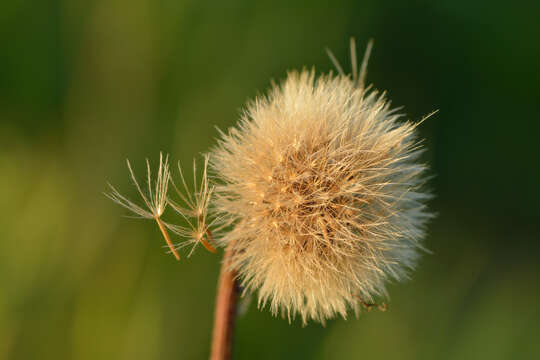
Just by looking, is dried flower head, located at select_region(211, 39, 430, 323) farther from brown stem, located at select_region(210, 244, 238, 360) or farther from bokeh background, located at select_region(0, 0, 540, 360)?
bokeh background, located at select_region(0, 0, 540, 360)

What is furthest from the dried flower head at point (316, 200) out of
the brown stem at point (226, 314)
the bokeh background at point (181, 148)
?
the bokeh background at point (181, 148)

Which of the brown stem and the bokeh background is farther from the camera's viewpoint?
the bokeh background

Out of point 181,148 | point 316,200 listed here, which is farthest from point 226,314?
point 181,148

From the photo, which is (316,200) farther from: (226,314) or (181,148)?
(181,148)

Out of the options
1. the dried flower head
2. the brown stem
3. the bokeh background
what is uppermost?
the bokeh background

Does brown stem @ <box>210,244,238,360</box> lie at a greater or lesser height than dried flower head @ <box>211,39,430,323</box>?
lesser

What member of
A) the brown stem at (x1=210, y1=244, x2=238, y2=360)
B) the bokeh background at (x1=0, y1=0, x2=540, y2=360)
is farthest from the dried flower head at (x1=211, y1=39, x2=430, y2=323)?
the bokeh background at (x1=0, y1=0, x2=540, y2=360)
